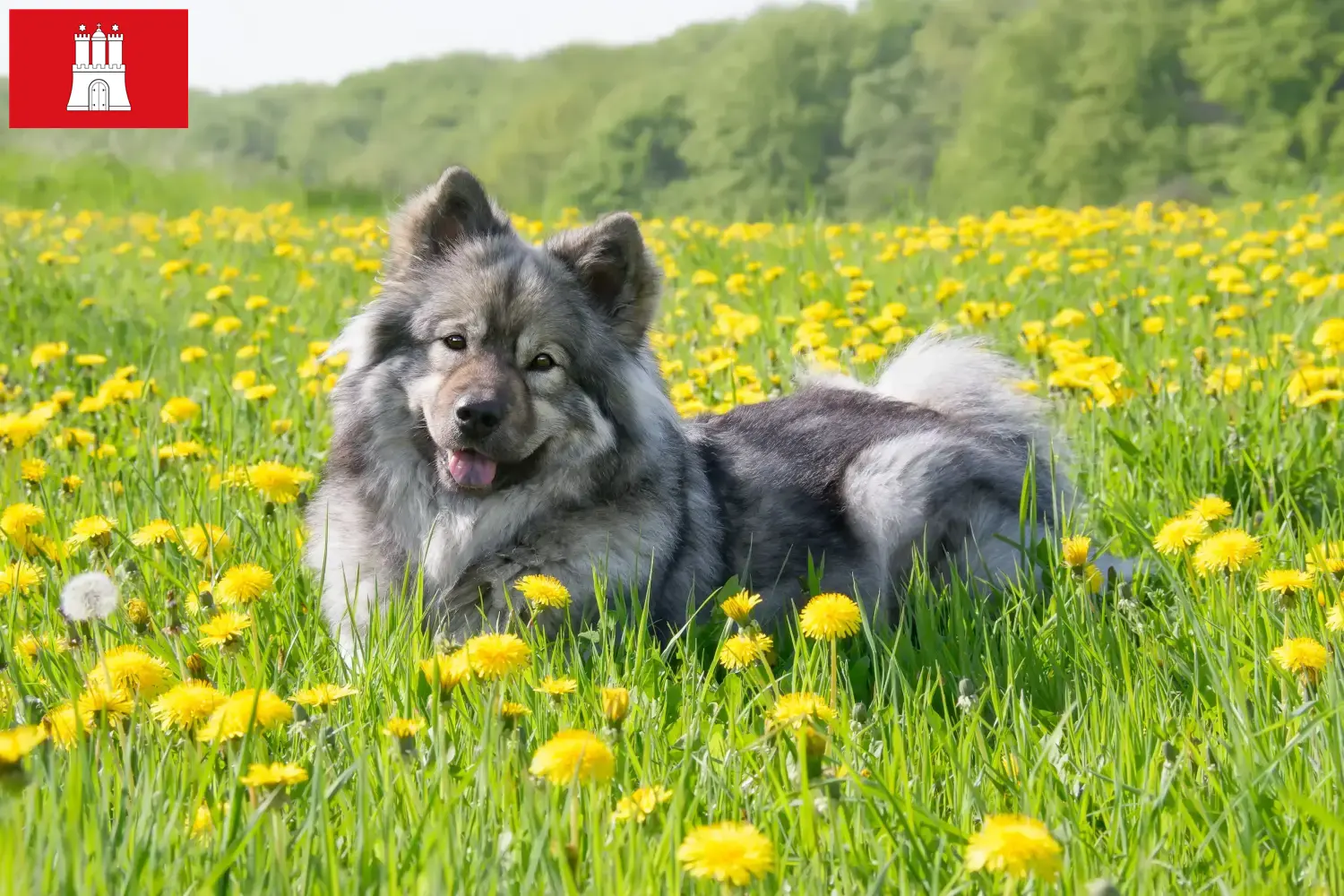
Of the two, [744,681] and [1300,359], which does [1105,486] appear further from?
[744,681]

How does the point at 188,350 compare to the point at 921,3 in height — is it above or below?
below

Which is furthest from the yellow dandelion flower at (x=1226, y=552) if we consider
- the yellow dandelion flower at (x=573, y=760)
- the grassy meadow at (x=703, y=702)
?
the yellow dandelion flower at (x=573, y=760)

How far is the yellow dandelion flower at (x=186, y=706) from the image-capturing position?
1.99m

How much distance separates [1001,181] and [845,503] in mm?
15884

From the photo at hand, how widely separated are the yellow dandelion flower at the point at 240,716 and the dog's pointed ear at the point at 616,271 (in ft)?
6.56

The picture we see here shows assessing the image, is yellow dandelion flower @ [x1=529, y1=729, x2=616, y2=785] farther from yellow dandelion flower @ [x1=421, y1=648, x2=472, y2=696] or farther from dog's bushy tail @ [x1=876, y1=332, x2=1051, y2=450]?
dog's bushy tail @ [x1=876, y1=332, x2=1051, y2=450]

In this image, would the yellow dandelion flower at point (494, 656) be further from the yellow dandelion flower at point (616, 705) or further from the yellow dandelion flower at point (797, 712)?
the yellow dandelion flower at point (797, 712)

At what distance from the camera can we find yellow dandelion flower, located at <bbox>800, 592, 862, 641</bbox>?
2457 millimetres

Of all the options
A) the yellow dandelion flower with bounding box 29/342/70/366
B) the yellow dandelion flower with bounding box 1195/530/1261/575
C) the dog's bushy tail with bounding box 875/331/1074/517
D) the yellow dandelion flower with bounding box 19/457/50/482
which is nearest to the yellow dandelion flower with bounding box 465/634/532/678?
the yellow dandelion flower with bounding box 1195/530/1261/575

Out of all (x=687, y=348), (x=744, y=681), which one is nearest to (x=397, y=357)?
(x=744, y=681)

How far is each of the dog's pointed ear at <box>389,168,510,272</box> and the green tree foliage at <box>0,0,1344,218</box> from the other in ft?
34.7

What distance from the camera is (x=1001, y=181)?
1866 centimetres

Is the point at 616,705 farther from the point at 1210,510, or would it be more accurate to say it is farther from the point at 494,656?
the point at 1210,510

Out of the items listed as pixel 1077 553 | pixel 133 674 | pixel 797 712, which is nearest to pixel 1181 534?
pixel 1077 553
